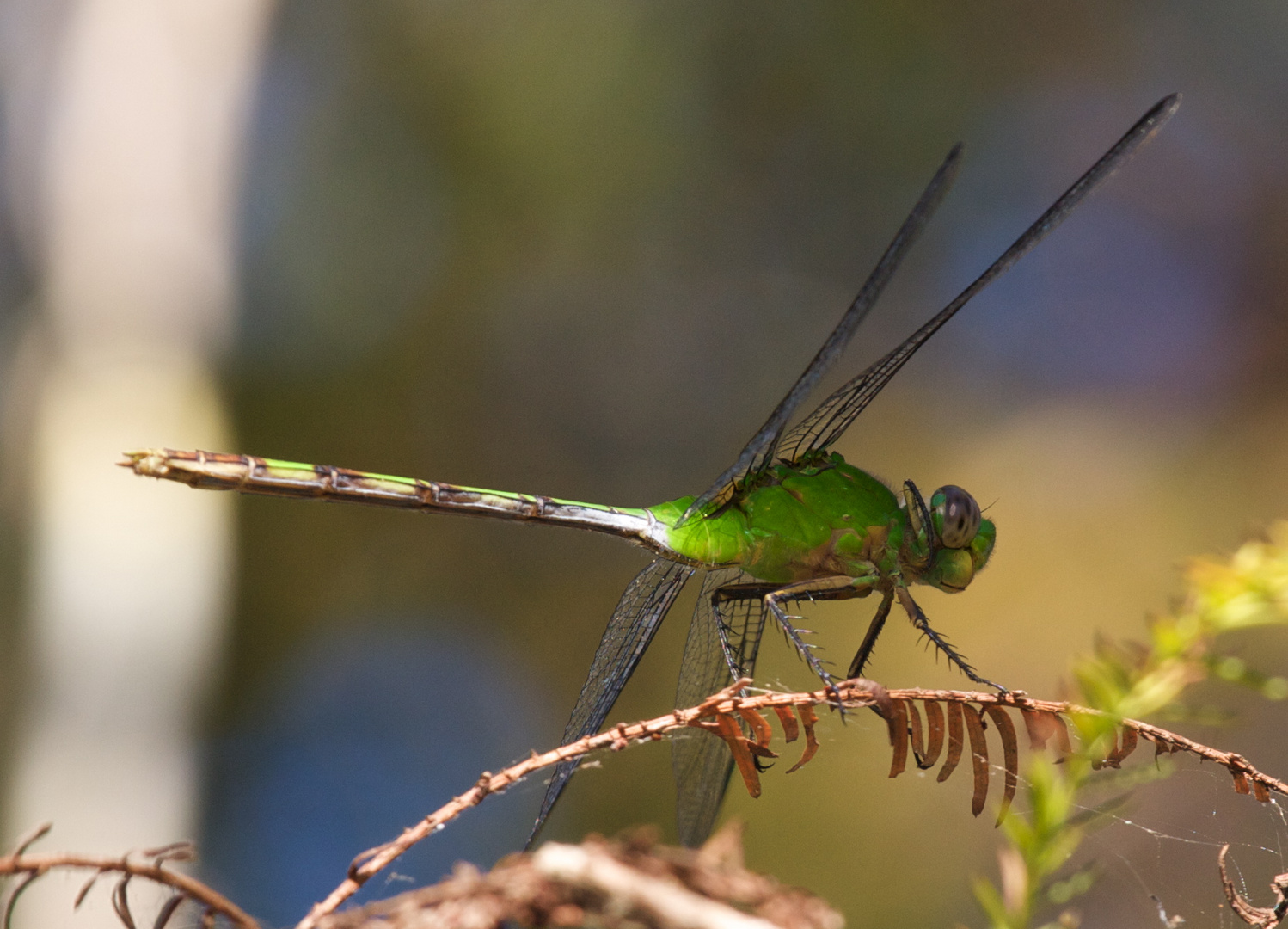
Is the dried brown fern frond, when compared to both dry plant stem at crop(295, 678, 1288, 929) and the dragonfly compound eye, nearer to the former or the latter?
dry plant stem at crop(295, 678, 1288, 929)

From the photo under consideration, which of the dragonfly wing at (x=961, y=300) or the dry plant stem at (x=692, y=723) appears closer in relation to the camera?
the dry plant stem at (x=692, y=723)

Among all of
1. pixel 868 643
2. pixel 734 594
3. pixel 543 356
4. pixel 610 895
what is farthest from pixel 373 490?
pixel 543 356

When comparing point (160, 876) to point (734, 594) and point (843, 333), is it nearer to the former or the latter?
point (843, 333)

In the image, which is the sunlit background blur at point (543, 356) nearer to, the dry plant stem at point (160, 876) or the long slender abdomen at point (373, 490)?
the long slender abdomen at point (373, 490)

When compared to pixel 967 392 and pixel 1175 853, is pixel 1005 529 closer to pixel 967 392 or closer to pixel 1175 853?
pixel 967 392

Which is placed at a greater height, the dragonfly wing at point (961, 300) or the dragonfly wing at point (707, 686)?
the dragonfly wing at point (961, 300)

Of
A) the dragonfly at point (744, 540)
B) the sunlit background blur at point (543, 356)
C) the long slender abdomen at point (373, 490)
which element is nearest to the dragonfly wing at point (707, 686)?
the dragonfly at point (744, 540)
